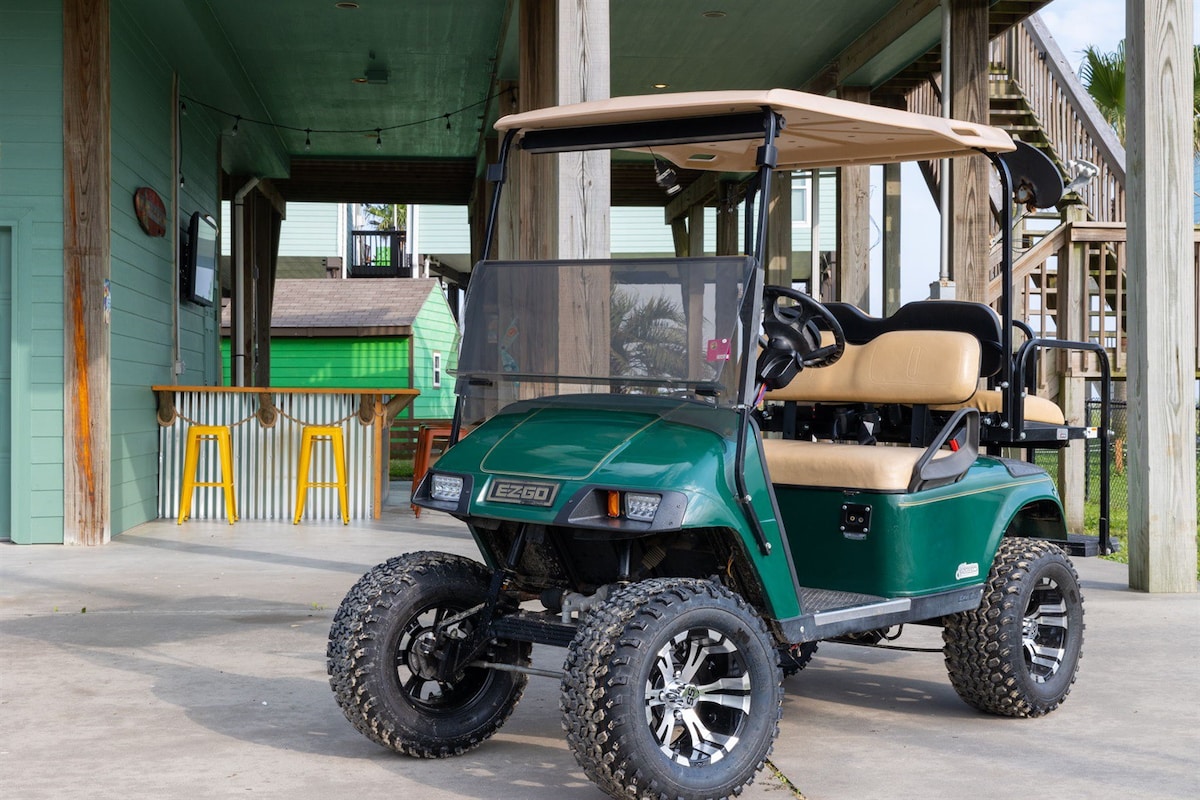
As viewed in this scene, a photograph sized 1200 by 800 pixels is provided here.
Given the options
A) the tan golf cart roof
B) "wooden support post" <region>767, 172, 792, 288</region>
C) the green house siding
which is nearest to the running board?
the tan golf cart roof

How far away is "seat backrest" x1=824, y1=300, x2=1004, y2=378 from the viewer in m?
4.65

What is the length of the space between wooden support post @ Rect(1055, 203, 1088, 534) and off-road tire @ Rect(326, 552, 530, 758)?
22.6 ft

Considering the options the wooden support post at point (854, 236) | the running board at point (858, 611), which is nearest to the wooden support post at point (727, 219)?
the wooden support post at point (854, 236)

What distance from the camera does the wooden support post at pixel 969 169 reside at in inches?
361

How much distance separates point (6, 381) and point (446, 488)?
6.05 m

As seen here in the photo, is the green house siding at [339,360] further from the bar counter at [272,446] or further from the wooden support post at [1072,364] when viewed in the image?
the wooden support post at [1072,364]

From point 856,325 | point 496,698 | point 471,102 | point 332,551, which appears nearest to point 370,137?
point 471,102

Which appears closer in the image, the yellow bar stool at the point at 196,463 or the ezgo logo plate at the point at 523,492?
the ezgo logo plate at the point at 523,492

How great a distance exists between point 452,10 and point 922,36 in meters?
3.53

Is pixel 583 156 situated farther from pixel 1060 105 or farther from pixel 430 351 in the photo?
pixel 430 351

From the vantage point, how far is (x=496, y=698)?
3844mm

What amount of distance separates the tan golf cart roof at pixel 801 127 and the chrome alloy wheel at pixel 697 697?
4.57 feet

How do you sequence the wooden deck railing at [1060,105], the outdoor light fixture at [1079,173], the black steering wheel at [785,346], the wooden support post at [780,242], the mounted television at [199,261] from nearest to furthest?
the black steering wheel at [785,346]
the outdoor light fixture at [1079,173]
the mounted television at [199,261]
the wooden deck railing at [1060,105]
the wooden support post at [780,242]

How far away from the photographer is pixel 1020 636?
4.24m
